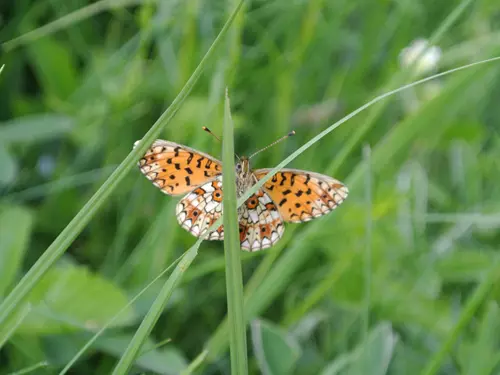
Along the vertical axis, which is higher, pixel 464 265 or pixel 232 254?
pixel 232 254

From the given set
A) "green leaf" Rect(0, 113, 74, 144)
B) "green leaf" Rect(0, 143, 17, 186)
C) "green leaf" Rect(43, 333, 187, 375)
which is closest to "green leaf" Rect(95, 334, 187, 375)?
"green leaf" Rect(43, 333, 187, 375)

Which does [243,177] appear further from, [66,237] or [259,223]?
[66,237]

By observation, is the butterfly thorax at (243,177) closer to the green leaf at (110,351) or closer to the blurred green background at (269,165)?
the blurred green background at (269,165)

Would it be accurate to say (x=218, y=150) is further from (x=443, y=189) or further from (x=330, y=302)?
(x=443, y=189)

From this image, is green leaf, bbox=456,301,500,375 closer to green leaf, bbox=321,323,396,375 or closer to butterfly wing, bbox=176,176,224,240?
green leaf, bbox=321,323,396,375

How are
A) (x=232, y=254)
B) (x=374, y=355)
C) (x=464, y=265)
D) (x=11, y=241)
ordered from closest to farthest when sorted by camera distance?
1. (x=232, y=254)
2. (x=374, y=355)
3. (x=11, y=241)
4. (x=464, y=265)

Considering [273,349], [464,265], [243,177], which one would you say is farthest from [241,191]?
[464,265]

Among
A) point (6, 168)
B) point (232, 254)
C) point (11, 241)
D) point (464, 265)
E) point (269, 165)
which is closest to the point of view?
point (232, 254)

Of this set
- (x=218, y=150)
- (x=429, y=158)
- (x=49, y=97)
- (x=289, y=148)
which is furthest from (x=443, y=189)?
(x=49, y=97)
